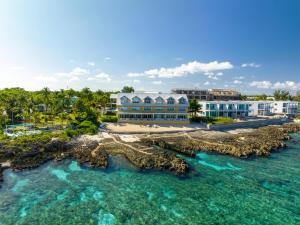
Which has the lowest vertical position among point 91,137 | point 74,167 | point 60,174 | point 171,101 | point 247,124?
point 60,174

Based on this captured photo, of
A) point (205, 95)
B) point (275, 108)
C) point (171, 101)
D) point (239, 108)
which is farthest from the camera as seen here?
point (205, 95)

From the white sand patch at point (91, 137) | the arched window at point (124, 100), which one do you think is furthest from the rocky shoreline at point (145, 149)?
the arched window at point (124, 100)

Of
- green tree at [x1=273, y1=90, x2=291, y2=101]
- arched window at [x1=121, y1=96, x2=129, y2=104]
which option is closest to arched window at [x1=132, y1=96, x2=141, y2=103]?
arched window at [x1=121, y1=96, x2=129, y2=104]

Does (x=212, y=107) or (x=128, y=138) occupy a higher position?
(x=212, y=107)

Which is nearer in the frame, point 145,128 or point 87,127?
point 87,127

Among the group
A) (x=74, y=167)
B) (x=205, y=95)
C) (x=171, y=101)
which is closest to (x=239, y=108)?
(x=171, y=101)

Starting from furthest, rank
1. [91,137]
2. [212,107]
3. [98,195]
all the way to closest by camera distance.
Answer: [212,107], [91,137], [98,195]

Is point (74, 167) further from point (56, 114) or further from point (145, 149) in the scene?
point (56, 114)

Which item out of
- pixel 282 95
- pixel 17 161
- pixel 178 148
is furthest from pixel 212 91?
pixel 17 161
